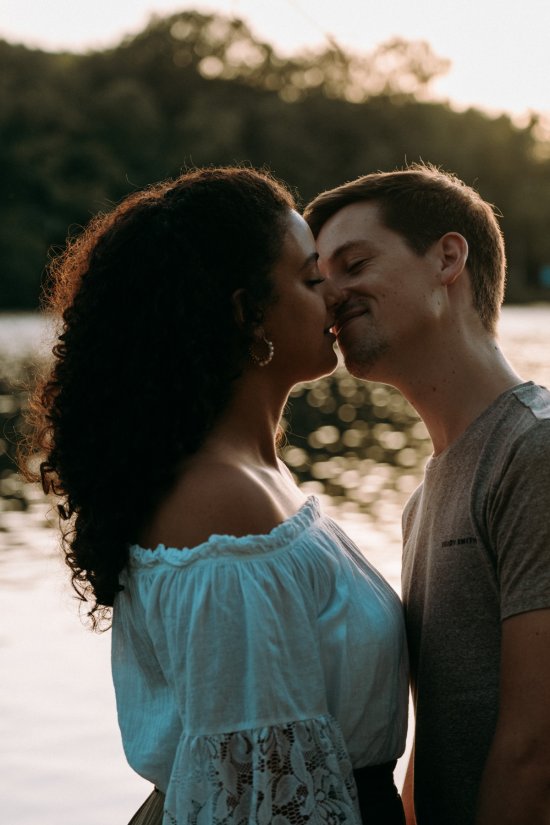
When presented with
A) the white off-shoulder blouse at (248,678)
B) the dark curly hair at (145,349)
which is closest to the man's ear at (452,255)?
the dark curly hair at (145,349)

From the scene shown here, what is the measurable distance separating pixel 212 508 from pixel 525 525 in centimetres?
60

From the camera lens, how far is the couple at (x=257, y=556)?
220 cm

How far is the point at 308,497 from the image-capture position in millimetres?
2545

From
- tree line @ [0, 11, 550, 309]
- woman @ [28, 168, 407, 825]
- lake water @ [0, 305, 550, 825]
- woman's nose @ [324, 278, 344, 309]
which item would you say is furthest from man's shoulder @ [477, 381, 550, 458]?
tree line @ [0, 11, 550, 309]

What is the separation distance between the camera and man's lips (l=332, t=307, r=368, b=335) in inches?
122

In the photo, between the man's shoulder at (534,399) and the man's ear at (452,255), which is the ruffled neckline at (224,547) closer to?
the man's shoulder at (534,399)

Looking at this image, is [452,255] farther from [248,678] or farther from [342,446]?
[342,446]

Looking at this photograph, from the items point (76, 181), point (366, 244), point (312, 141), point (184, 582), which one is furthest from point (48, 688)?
point (312, 141)

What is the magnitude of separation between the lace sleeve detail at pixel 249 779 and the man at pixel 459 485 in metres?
0.40

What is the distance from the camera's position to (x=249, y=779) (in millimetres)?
2197

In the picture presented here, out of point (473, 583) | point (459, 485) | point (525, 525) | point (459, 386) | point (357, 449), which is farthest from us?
point (357, 449)

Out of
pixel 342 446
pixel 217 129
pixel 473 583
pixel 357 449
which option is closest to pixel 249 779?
pixel 473 583

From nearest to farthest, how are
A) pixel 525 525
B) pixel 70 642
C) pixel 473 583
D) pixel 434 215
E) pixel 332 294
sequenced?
pixel 525 525 < pixel 473 583 < pixel 332 294 < pixel 434 215 < pixel 70 642

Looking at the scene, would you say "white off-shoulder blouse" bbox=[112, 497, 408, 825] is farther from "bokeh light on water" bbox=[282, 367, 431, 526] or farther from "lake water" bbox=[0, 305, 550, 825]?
"bokeh light on water" bbox=[282, 367, 431, 526]
